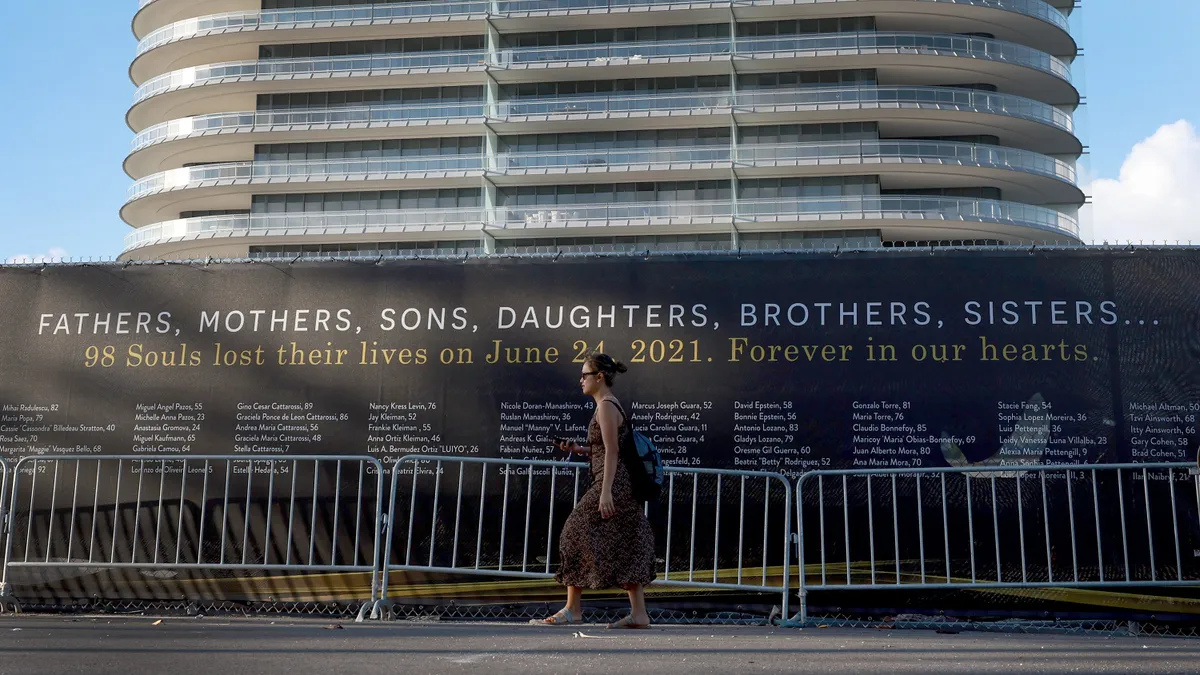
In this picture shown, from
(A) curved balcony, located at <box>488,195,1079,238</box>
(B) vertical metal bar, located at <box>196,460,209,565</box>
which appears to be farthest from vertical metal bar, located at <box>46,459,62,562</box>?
(A) curved balcony, located at <box>488,195,1079,238</box>

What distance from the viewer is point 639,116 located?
4897 centimetres

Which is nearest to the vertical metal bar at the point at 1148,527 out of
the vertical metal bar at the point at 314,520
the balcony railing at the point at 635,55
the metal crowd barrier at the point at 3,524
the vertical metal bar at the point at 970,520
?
the vertical metal bar at the point at 970,520

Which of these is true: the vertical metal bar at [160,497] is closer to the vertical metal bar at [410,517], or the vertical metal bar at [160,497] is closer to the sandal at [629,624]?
the vertical metal bar at [410,517]

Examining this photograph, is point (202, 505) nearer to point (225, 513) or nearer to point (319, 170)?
point (225, 513)

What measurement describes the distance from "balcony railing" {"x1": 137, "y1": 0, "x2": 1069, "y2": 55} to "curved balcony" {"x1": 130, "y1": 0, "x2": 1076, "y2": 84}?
0.14 ft

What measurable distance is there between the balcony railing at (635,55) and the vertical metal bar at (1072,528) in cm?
4191

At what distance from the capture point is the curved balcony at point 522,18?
4844cm

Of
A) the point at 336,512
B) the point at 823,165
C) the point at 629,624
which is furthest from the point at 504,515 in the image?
the point at 823,165

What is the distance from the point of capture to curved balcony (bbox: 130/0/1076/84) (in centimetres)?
4844

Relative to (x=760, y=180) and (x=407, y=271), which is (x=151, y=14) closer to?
(x=760, y=180)

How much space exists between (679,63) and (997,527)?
43.0 metres

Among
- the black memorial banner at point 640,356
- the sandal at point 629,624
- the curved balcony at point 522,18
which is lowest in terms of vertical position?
the sandal at point 629,624

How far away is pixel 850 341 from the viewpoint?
8.50 meters

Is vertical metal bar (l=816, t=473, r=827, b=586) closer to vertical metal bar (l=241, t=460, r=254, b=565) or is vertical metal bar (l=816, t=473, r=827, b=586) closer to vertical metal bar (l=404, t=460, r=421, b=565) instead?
vertical metal bar (l=404, t=460, r=421, b=565)
